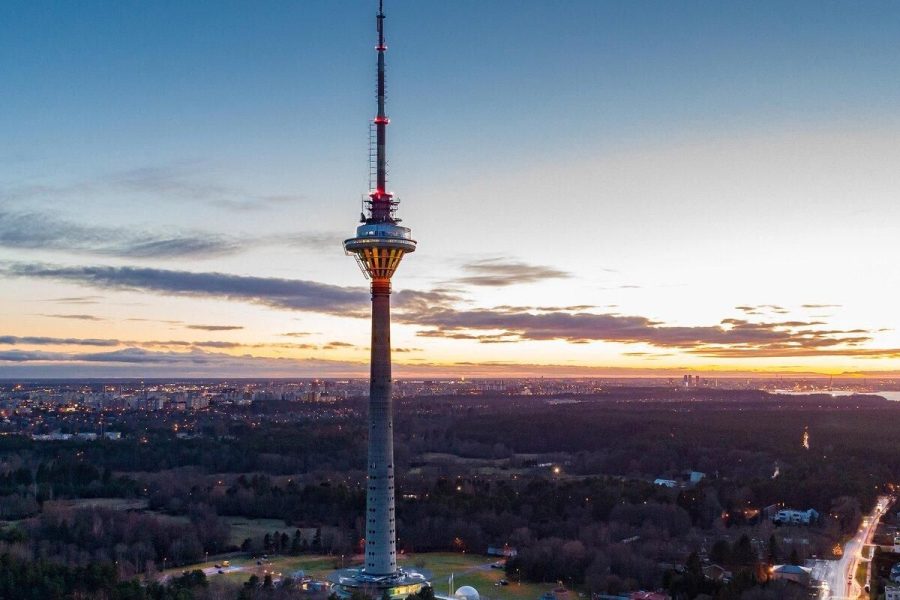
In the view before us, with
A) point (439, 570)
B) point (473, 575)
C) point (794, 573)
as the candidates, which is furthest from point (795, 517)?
point (439, 570)

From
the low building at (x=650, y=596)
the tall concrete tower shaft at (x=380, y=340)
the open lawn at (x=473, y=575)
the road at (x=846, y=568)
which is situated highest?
the tall concrete tower shaft at (x=380, y=340)

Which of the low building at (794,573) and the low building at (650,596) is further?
the low building at (794,573)

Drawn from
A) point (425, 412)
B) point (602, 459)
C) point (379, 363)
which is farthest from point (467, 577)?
point (425, 412)

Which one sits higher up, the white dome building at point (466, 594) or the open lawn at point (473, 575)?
the white dome building at point (466, 594)

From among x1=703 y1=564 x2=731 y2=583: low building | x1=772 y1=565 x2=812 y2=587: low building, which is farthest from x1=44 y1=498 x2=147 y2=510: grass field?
x1=772 y1=565 x2=812 y2=587: low building

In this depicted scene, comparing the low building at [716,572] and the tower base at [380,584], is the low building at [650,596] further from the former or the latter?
the tower base at [380,584]

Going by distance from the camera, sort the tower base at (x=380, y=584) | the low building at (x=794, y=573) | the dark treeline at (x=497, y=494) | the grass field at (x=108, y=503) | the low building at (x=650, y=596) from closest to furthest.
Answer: the low building at (x=650, y=596) → the tower base at (x=380, y=584) → the low building at (x=794, y=573) → the dark treeline at (x=497, y=494) → the grass field at (x=108, y=503)

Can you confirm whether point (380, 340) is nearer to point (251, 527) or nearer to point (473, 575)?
point (473, 575)

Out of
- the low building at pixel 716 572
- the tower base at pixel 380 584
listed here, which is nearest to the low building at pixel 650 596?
the low building at pixel 716 572
